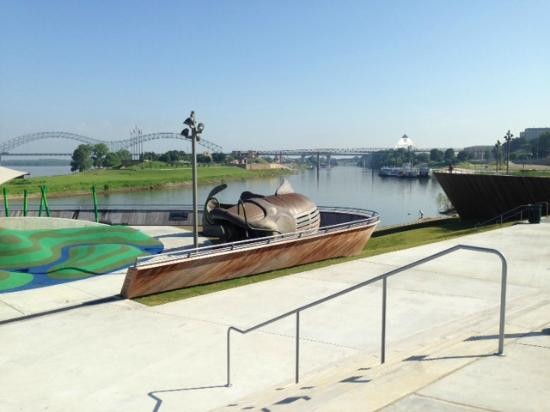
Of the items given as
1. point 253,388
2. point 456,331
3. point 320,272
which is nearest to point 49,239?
point 320,272

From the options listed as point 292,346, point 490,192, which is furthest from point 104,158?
point 292,346

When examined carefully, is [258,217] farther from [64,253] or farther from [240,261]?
[64,253]

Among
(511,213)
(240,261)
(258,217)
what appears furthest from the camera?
(511,213)

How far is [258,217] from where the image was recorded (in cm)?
1848

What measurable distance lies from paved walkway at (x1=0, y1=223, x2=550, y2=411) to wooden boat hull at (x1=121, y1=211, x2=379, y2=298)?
84 cm

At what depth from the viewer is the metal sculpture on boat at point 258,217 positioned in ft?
59.6

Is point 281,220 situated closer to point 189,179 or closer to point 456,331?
point 456,331

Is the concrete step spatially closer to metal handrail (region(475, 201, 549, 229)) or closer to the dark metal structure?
metal handrail (region(475, 201, 549, 229))

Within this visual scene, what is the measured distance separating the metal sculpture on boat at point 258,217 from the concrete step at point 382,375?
386 inches

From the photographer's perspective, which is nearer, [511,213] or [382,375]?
[382,375]

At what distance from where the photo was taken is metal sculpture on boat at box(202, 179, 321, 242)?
715 inches

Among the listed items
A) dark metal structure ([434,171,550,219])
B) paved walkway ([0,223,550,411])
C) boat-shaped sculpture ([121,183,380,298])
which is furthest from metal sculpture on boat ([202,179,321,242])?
dark metal structure ([434,171,550,219])

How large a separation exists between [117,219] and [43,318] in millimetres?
17928

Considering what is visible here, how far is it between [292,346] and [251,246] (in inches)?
275
